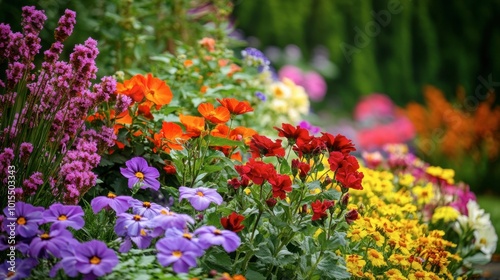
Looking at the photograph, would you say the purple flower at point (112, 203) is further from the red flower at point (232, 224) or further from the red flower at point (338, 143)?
the red flower at point (338, 143)

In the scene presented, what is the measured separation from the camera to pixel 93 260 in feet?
5.59

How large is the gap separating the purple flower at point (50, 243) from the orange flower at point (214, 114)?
621 mm

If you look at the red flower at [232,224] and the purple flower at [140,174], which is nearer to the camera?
the red flower at [232,224]

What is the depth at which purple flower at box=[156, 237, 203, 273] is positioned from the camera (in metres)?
1.67

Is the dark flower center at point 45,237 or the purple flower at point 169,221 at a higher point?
the purple flower at point 169,221

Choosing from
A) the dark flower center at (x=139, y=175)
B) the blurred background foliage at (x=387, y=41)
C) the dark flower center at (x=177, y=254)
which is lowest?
the dark flower center at (x=177, y=254)

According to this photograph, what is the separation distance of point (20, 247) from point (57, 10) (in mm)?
Answer: 2670

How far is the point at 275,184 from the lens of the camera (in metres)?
1.93

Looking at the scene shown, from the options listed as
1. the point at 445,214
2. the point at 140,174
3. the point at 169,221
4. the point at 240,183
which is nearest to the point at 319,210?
the point at 240,183

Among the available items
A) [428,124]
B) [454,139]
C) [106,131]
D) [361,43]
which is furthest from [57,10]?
[361,43]

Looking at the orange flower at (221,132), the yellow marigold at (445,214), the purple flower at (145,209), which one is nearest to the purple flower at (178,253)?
the purple flower at (145,209)

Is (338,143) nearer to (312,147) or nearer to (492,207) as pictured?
(312,147)

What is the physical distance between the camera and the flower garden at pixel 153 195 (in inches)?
70.6

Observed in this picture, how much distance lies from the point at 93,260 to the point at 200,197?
39 centimetres
